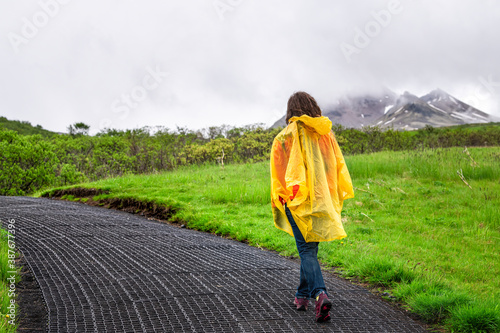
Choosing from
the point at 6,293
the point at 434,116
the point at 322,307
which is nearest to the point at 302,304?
the point at 322,307

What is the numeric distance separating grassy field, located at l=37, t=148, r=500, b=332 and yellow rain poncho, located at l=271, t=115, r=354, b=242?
1.49m

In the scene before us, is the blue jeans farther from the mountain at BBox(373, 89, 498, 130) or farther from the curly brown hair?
the mountain at BBox(373, 89, 498, 130)

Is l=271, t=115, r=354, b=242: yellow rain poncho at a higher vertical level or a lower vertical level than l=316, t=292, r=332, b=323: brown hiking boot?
higher

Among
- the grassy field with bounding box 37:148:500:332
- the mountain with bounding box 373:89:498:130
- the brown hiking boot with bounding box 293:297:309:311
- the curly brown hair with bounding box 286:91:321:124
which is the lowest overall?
the brown hiking boot with bounding box 293:297:309:311

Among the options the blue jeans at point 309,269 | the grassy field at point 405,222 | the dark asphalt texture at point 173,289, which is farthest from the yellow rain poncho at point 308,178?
the grassy field at point 405,222

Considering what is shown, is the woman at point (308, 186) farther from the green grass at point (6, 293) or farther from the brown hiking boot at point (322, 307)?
the green grass at point (6, 293)

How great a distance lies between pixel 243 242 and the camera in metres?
6.61

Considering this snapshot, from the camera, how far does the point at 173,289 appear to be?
3.58 meters

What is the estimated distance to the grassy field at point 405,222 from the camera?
389 centimetres

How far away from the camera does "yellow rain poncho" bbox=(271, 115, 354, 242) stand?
307 centimetres

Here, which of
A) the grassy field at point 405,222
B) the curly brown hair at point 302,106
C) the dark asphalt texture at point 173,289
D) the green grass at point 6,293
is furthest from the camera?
the grassy field at point 405,222

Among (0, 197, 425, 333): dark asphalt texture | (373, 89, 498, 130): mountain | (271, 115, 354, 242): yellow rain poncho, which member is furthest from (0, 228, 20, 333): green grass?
(373, 89, 498, 130): mountain

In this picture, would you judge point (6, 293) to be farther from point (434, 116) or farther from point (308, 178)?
point (434, 116)

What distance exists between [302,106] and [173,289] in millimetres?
2241
